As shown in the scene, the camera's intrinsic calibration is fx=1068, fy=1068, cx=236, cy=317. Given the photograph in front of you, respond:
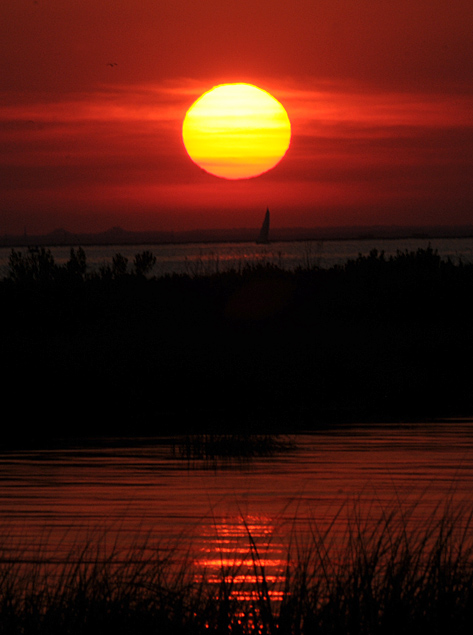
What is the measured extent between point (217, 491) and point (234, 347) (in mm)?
14657

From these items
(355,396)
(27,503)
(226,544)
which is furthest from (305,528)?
(355,396)

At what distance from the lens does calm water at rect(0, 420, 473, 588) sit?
10898mm

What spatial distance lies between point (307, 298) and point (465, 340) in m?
Answer: 7.58

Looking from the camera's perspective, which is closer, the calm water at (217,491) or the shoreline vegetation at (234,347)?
the calm water at (217,491)

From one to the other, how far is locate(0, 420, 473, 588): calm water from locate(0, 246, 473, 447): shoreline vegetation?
182cm

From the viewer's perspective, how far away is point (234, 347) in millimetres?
28203

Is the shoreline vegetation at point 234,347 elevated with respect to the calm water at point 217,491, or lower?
elevated

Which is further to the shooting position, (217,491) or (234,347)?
(234,347)

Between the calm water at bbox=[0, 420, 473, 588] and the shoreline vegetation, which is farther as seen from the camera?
the shoreline vegetation

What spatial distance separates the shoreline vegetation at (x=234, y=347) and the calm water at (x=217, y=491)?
5.96 feet

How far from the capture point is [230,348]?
28000 mm

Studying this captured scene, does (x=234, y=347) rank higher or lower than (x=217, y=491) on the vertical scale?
higher

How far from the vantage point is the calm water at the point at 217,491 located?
10898 mm

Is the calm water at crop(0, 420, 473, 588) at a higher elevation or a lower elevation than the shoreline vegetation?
lower
